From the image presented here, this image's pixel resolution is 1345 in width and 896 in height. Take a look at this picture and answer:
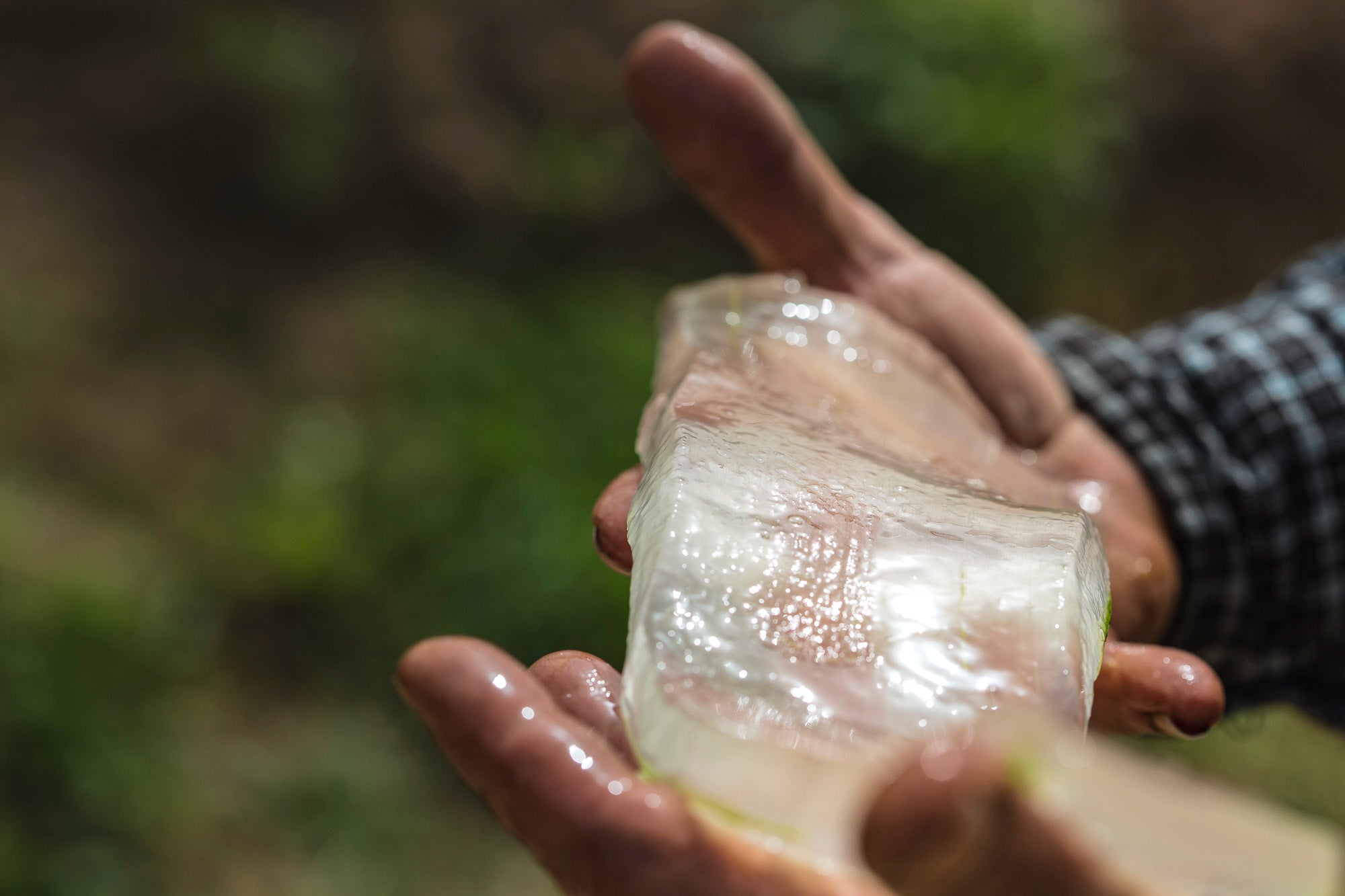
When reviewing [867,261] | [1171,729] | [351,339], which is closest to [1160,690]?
[1171,729]

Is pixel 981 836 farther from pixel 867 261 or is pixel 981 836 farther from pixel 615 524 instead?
pixel 867 261

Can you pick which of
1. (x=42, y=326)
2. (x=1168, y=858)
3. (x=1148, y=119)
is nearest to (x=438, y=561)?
(x=42, y=326)

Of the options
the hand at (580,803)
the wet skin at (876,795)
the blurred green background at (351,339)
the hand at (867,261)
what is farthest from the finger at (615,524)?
the blurred green background at (351,339)

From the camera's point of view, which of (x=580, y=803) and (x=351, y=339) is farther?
(x=351, y=339)

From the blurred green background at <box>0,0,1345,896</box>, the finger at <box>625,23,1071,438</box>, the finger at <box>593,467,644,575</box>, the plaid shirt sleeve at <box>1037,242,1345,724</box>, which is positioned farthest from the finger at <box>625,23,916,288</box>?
the blurred green background at <box>0,0,1345,896</box>

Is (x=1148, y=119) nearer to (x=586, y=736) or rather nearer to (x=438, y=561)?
(x=438, y=561)

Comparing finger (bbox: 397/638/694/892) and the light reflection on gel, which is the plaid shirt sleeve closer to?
the light reflection on gel
